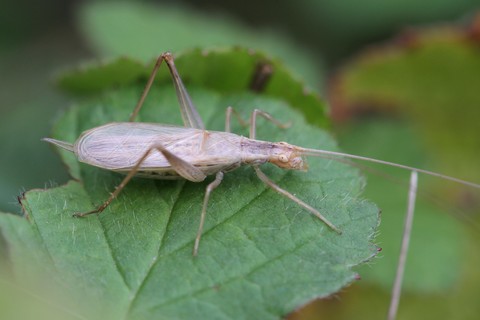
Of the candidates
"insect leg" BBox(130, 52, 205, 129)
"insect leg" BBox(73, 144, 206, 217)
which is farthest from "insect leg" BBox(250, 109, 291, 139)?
"insect leg" BBox(73, 144, 206, 217)

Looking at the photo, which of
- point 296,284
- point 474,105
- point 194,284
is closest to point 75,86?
point 194,284

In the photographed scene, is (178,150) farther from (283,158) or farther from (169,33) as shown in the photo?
(169,33)

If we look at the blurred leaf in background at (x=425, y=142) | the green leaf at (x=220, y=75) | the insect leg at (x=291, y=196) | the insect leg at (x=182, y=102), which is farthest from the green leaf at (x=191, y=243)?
the blurred leaf in background at (x=425, y=142)

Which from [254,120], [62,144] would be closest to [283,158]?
[254,120]

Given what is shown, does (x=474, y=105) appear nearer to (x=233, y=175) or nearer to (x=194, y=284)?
(x=233, y=175)

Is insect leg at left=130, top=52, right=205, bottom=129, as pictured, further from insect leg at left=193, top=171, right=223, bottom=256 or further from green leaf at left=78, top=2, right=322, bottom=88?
green leaf at left=78, top=2, right=322, bottom=88
